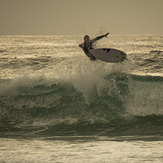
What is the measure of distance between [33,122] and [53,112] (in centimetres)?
90

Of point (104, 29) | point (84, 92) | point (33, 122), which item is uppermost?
point (104, 29)

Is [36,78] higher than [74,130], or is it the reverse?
[36,78]

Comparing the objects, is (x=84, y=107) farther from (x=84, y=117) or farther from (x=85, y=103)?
(x=84, y=117)

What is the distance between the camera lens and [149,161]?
577 cm

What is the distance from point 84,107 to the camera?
38.7 ft

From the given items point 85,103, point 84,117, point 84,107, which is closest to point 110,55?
point 85,103

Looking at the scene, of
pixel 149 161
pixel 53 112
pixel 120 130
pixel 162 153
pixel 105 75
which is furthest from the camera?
pixel 105 75

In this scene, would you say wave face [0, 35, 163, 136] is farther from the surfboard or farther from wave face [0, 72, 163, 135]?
the surfboard

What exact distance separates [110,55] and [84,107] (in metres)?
2.50

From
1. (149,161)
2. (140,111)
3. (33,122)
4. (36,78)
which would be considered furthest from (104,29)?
(149,161)

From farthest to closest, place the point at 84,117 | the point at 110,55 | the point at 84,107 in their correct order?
the point at 110,55
the point at 84,107
the point at 84,117

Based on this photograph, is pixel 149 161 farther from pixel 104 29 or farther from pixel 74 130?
pixel 104 29

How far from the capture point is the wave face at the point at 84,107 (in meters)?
10.2

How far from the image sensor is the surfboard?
12.9 metres
